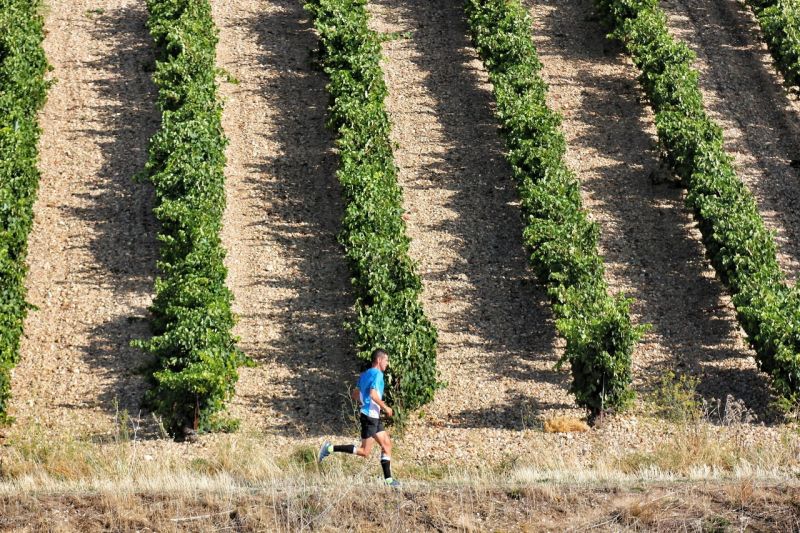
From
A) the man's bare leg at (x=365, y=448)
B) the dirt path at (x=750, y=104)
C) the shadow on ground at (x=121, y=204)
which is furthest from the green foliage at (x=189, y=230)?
the dirt path at (x=750, y=104)

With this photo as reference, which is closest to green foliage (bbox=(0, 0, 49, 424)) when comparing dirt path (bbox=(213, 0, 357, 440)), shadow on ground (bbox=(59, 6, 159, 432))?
shadow on ground (bbox=(59, 6, 159, 432))

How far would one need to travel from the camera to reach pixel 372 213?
57.0ft

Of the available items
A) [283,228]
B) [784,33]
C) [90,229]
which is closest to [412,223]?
[283,228]

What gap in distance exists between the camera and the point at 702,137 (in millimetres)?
19453

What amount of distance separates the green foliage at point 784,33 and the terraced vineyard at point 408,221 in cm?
6

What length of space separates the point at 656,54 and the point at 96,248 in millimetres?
11349

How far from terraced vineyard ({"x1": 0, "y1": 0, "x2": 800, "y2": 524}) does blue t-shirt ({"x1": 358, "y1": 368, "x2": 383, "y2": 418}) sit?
1764 mm

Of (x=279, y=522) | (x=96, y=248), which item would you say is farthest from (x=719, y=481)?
(x=96, y=248)

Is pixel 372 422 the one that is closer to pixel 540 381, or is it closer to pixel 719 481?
pixel 719 481

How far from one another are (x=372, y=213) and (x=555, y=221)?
2.97 m

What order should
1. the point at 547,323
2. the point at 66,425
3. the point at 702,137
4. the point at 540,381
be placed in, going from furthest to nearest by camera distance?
the point at 702,137, the point at 547,323, the point at 540,381, the point at 66,425

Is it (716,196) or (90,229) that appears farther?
(90,229)

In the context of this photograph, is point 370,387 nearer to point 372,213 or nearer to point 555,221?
point 372,213

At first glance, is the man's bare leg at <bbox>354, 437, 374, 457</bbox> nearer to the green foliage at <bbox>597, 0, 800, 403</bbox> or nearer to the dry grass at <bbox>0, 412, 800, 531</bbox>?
the dry grass at <bbox>0, 412, 800, 531</bbox>
